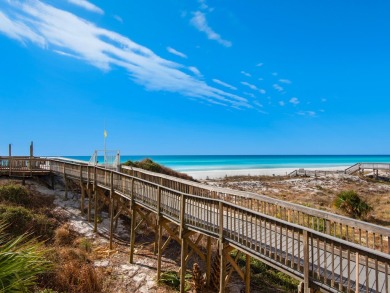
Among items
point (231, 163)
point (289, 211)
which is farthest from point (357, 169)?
point (231, 163)

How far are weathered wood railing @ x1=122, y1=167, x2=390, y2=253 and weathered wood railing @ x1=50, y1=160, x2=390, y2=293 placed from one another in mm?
65

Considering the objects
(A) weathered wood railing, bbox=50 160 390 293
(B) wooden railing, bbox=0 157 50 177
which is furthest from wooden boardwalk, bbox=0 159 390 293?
(B) wooden railing, bbox=0 157 50 177

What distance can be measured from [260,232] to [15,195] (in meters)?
16.2

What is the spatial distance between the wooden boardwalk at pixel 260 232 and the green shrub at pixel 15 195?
3.28 metres

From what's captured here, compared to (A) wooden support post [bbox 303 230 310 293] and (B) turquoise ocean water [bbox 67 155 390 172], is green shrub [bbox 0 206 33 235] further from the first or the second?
(B) turquoise ocean water [bbox 67 155 390 172]

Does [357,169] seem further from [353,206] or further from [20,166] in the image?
[20,166]

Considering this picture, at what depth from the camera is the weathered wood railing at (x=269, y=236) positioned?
561 centimetres

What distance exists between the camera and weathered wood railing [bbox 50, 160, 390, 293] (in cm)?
561

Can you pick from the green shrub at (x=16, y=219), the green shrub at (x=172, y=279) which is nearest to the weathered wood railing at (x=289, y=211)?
the green shrub at (x=172, y=279)

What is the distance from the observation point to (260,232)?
23.7 feet

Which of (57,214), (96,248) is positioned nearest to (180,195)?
(96,248)

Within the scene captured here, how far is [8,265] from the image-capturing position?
3.34 metres

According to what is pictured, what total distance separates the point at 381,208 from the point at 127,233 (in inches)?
795

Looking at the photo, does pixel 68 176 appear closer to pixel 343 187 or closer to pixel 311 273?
pixel 311 273
